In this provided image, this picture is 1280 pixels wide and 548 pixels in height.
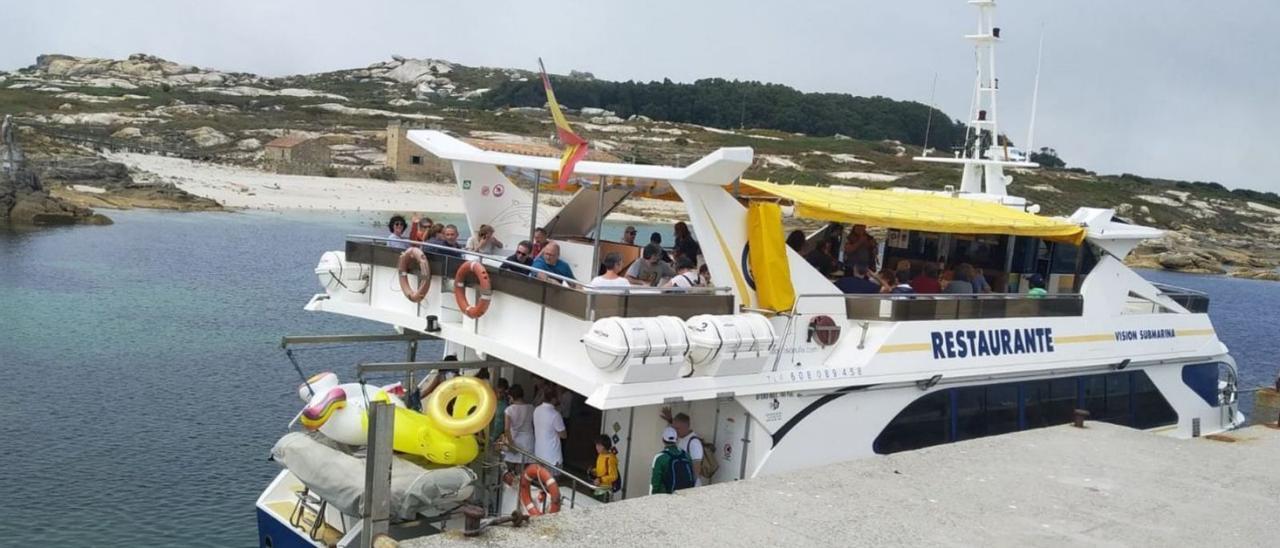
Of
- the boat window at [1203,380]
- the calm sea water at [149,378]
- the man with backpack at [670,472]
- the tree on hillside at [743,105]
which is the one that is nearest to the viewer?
the man with backpack at [670,472]

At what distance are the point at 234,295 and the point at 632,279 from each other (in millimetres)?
24613

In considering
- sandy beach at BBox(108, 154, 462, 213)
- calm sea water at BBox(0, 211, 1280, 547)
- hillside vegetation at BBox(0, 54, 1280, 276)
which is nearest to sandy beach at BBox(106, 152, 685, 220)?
sandy beach at BBox(108, 154, 462, 213)

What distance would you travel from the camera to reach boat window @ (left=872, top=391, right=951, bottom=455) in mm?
11078

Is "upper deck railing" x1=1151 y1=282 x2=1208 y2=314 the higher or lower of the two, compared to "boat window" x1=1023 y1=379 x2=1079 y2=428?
higher

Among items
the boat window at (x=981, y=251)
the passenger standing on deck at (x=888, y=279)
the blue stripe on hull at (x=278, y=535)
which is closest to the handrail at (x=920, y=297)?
the passenger standing on deck at (x=888, y=279)

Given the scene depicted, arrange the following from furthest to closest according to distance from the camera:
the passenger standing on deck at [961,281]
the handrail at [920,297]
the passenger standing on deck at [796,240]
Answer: the passenger standing on deck at [961,281] < the passenger standing on deck at [796,240] < the handrail at [920,297]

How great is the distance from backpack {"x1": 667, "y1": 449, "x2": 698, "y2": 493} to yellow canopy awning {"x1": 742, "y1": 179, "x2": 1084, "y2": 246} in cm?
254

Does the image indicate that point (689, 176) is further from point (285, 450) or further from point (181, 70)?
point (181, 70)

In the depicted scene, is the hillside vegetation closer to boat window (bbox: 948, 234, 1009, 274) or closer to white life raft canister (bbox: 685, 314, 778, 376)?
boat window (bbox: 948, 234, 1009, 274)

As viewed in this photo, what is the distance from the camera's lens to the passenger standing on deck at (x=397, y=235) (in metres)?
11.3

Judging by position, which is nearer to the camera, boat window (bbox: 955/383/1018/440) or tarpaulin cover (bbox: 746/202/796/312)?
tarpaulin cover (bbox: 746/202/796/312)

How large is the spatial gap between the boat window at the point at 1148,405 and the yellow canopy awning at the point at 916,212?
2.07 m

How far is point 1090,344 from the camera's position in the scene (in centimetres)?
1337

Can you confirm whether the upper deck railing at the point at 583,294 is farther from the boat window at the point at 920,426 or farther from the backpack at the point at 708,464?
the boat window at the point at 920,426
